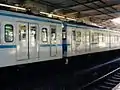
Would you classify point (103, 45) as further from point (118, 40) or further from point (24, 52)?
point (24, 52)

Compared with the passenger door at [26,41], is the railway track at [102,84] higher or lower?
lower

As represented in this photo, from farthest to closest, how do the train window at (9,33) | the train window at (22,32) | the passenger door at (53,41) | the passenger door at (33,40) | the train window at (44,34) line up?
1. the passenger door at (53,41)
2. the train window at (44,34)
3. the passenger door at (33,40)
4. the train window at (22,32)
5. the train window at (9,33)

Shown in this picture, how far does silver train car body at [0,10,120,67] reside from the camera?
7991mm

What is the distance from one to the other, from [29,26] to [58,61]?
13.7 feet

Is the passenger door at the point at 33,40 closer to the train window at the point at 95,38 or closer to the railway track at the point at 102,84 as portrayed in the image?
the railway track at the point at 102,84

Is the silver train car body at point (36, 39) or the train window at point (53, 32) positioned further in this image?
the train window at point (53, 32)

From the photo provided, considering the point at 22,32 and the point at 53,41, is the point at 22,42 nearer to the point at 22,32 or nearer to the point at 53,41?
the point at 22,32

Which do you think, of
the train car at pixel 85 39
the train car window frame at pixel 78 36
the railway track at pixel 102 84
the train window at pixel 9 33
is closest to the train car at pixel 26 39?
the train window at pixel 9 33

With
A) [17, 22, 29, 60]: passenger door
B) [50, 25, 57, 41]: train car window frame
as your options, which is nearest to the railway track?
[17, 22, 29, 60]: passenger door

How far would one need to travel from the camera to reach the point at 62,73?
12039mm

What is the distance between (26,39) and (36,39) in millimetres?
793

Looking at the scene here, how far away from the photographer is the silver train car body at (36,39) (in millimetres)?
7991

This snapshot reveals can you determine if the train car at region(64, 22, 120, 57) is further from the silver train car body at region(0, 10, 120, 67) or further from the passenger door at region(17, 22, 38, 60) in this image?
the passenger door at region(17, 22, 38, 60)

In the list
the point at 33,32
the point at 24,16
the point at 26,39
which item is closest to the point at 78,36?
the point at 33,32
